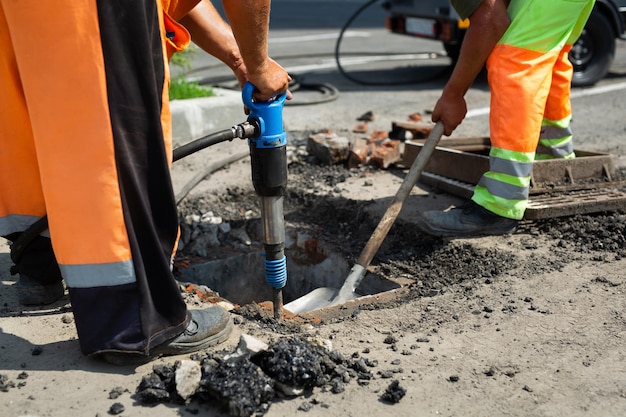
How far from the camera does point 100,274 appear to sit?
2.34m

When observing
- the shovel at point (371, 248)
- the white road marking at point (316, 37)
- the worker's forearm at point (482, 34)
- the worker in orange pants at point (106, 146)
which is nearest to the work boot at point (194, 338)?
the worker in orange pants at point (106, 146)

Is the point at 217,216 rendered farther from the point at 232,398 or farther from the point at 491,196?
the point at 232,398

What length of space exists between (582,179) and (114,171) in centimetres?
297

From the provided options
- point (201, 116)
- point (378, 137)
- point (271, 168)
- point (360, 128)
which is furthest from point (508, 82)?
point (201, 116)

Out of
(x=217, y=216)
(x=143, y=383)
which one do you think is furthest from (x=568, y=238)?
(x=143, y=383)

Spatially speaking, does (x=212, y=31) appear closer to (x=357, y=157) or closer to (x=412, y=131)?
(x=357, y=157)

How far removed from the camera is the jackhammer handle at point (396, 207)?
3.52m

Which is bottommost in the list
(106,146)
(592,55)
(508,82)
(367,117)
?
(367,117)

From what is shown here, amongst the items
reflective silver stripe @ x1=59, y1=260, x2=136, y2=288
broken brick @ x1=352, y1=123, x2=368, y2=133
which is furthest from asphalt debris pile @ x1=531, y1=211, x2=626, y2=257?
broken brick @ x1=352, y1=123, x2=368, y2=133

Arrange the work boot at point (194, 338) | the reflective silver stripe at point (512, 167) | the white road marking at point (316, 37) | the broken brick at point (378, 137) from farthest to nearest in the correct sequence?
1. the white road marking at point (316, 37)
2. the broken brick at point (378, 137)
3. the reflective silver stripe at point (512, 167)
4. the work boot at point (194, 338)

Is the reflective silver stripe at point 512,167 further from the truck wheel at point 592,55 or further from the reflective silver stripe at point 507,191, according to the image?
the truck wheel at point 592,55

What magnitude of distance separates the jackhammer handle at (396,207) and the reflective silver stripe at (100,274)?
1.44 m

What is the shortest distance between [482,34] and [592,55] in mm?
4753

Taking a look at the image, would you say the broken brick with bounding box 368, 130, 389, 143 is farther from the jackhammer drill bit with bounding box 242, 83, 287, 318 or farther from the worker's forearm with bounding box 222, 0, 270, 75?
the worker's forearm with bounding box 222, 0, 270, 75
